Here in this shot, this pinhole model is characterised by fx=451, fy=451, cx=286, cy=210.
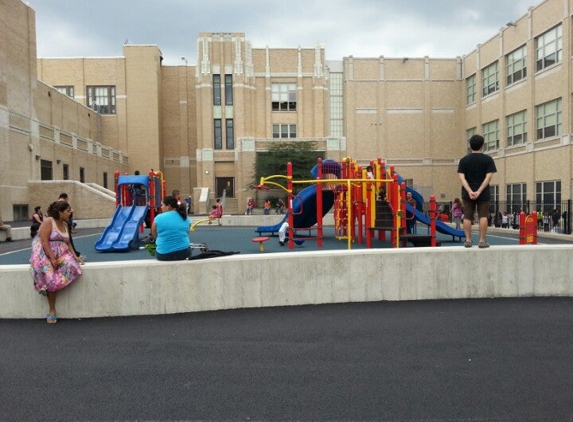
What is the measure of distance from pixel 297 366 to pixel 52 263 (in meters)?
3.87

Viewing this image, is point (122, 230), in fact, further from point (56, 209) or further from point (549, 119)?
point (549, 119)

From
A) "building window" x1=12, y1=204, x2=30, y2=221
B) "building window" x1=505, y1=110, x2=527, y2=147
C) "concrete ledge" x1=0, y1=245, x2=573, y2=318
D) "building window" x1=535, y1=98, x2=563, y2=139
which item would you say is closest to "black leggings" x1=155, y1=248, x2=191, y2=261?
"concrete ledge" x1=0, y1=245, x2=573, y2=318

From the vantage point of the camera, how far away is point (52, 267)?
248 inches

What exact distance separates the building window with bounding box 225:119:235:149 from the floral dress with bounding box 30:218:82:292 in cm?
4289

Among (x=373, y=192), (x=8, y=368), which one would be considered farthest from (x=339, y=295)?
(x=373, y=192)

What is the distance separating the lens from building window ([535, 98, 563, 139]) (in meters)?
32.4

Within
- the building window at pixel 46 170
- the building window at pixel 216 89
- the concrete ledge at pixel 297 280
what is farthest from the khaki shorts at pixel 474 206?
the building window at pixel 216 89

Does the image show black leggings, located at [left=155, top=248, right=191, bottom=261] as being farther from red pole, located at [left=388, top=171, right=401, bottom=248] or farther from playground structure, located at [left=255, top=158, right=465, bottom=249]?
red pole, located at [left=388, top=171, right=401, bottom=248]

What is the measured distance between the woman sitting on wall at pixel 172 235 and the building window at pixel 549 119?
3308cm

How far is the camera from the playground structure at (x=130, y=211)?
550 inches

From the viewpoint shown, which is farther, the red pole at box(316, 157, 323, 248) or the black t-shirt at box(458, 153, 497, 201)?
the red pole at box(316, 157, 323, 248)

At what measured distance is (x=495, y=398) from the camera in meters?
3.79

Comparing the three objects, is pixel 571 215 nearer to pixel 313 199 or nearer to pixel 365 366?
pixel 313 199

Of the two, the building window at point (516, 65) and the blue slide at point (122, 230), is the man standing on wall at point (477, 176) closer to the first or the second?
the blue slide at point (122, 230)
